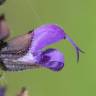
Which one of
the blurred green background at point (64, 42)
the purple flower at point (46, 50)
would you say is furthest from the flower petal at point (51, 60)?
the blurred green background at point (64, 42)

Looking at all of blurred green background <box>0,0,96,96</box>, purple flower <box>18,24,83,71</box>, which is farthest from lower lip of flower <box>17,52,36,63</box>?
blurred green background <box>0,0,96,96</box>

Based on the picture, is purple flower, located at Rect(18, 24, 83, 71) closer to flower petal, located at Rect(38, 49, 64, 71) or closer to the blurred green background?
flower petal, located at Rect(38, 49, 64, 71)

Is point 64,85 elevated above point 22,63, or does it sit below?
below

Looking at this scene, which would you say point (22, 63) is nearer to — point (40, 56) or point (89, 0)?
point (40, 56)

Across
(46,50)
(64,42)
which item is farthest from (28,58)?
(64,42)

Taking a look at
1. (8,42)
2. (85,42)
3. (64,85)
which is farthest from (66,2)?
(8,42)

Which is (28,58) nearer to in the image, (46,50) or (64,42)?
(46,50)
